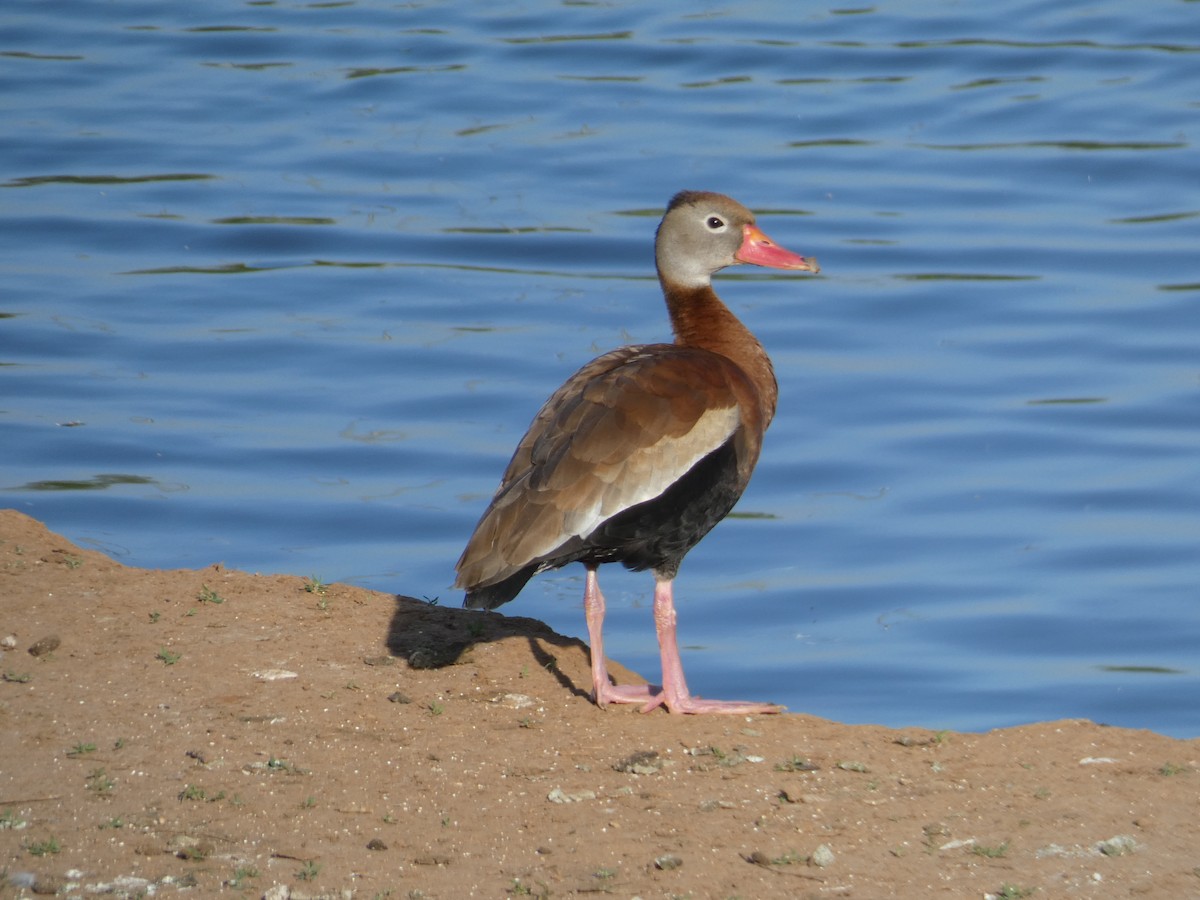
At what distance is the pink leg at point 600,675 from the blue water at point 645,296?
1872 millimetres

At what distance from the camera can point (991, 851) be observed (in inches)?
192

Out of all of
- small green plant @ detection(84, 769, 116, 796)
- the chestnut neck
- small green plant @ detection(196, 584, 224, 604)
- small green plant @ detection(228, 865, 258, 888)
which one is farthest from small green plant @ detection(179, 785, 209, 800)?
the chestnut neck

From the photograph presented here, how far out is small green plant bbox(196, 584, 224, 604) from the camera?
6602 mm

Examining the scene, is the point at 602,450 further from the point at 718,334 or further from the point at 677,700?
the point at 718,334

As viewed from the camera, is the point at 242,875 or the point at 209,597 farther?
the point at 209,597

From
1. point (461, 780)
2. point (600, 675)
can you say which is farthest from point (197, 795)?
point (600, 675)

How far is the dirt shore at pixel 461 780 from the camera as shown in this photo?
4719 millimetres

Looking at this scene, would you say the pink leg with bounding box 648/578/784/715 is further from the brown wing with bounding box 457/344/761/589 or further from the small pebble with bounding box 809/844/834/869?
the small pebble with bounding box 809/844/834/869

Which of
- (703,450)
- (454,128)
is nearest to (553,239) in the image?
(454,128)

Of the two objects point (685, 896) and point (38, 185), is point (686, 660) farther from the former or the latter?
point (38, 185)

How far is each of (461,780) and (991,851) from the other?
57.1 inches

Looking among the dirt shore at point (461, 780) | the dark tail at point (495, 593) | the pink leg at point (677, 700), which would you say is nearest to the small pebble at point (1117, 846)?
the dirt shore at point (461, 780)

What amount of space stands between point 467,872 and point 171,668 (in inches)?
64.0

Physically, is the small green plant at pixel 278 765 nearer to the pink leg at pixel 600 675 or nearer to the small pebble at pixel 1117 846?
the pink leg at pixel 600 675
